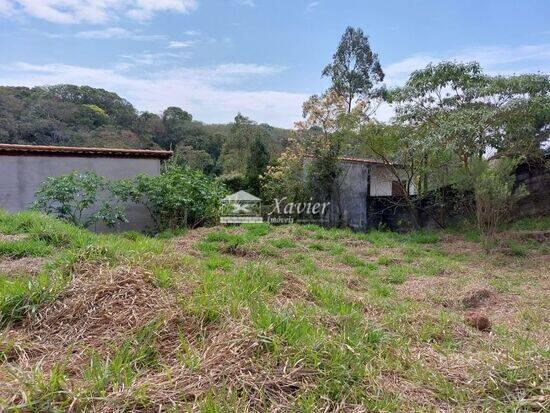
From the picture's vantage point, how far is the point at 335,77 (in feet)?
66.1

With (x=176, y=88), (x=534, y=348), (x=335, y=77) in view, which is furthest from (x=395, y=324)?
(x=335, y=77)

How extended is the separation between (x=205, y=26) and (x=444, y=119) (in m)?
5.73

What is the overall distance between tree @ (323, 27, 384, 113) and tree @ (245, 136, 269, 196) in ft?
26.9

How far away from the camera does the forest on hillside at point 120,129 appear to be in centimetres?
1545

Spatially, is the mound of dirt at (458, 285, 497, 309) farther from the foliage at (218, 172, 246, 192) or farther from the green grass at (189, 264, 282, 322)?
the foliage at (218, 172, 246, 192)

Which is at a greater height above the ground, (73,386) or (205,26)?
(205,26)

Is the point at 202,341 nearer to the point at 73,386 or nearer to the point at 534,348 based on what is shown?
the point at 73,386

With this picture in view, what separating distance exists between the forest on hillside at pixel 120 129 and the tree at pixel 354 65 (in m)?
4.72

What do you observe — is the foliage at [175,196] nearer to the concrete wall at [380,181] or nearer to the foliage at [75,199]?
the foliage at [75,199]

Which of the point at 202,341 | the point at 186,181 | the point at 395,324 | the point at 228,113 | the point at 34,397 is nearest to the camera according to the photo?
the point at 34,397

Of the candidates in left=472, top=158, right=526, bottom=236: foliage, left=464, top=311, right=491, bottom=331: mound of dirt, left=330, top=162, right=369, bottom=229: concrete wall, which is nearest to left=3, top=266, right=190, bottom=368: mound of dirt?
left=464, top=311, right=491, bottom=331: mound of dirt

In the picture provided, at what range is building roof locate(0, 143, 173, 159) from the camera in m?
8.23

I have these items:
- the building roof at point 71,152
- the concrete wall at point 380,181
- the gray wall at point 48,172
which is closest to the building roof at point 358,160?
the concrete wall at point 380,181

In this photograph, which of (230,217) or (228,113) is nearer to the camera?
(230,217)
